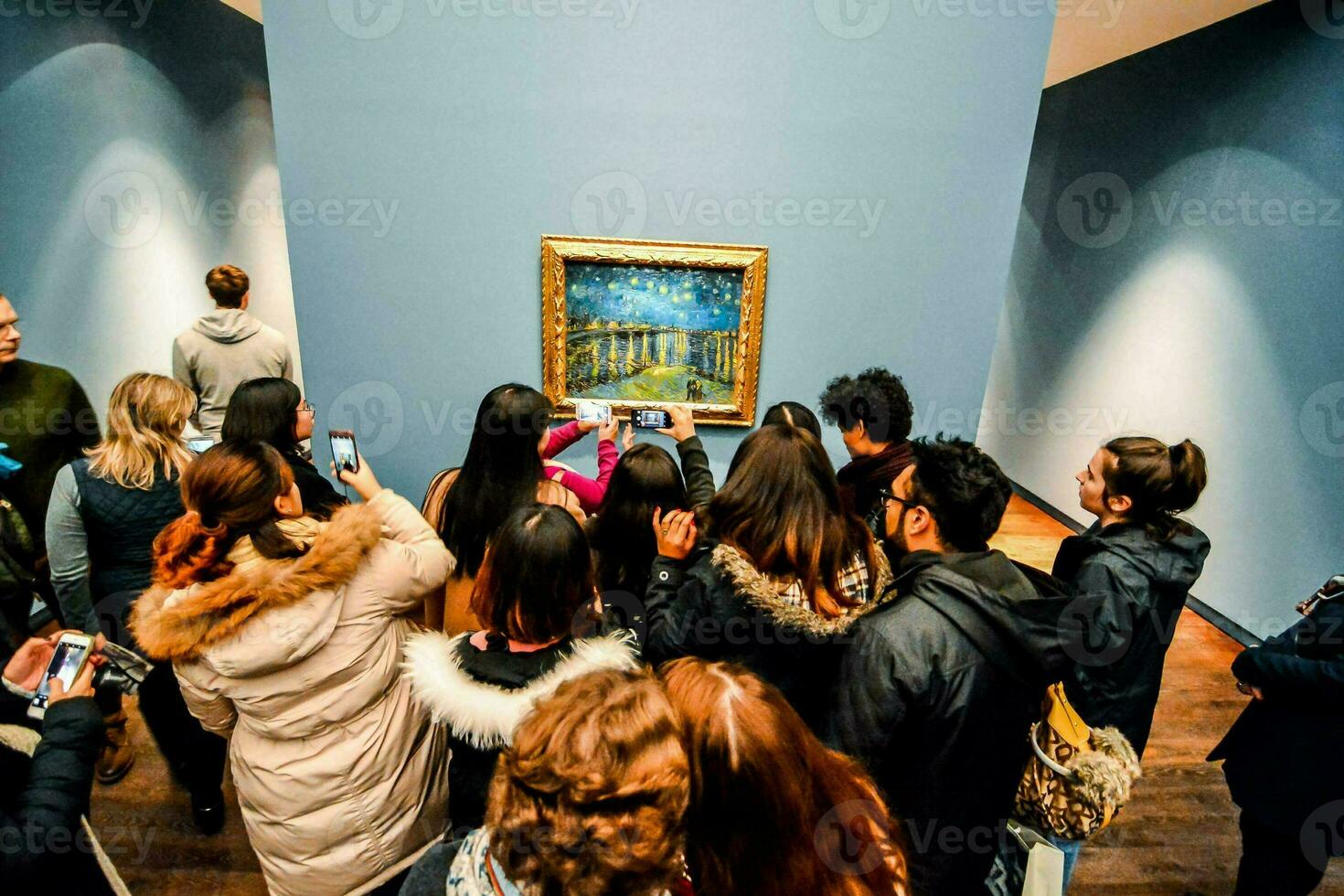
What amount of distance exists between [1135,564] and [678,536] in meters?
1.47

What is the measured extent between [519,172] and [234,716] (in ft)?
9.00

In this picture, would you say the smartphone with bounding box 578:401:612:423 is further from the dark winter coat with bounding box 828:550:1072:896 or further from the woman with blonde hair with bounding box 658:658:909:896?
the woman with blonde hair with bounding box 658:658:909:896

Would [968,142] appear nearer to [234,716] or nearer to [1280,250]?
[1280,250]

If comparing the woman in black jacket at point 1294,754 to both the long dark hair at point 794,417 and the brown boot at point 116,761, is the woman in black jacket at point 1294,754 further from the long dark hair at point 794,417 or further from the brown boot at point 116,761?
the brown boot at point 116,761

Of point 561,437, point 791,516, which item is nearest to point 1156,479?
point 791,516

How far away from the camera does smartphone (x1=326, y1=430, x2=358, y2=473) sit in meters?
2.25

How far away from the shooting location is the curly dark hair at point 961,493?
5.32 feet

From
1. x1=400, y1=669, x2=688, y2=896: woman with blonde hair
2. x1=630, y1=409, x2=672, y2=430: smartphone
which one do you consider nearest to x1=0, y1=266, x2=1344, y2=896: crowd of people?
x1=400, y1=669, x2=688, y2=896: woman with blonde hair

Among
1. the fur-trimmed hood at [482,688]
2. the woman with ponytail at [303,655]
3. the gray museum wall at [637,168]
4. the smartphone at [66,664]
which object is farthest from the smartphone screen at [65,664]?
the gray museum wall at [637,168]

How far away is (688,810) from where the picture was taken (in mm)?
1004

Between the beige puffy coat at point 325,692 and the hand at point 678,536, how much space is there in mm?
638

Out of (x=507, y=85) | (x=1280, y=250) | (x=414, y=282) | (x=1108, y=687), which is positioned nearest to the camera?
(x=1108, y=687)

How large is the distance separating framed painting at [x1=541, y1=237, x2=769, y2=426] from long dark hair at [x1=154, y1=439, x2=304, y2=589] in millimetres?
2127

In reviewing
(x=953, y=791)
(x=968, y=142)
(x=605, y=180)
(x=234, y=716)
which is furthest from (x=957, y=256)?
(x=234, y=716)
